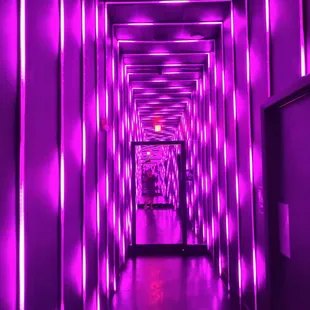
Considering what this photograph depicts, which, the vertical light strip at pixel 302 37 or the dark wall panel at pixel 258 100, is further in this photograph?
the dark wall panel at pixel 258 100

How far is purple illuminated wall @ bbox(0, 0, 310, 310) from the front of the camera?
1.73 m

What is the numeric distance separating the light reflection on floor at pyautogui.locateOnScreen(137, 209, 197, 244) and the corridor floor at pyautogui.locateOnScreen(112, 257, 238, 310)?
1400mm

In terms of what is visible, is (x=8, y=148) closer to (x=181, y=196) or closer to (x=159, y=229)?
(x=181, y=196)

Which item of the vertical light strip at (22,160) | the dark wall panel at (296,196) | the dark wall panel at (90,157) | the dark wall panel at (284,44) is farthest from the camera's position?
the dark wall panel at (90,157)

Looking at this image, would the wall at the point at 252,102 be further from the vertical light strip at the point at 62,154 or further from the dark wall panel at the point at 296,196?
the vertical light strip at the point at 62,154

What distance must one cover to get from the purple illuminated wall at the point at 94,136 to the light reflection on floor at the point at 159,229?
1.73 meters

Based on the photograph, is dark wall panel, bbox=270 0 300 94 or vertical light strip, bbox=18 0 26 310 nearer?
vertical light strip, bbox=18 0 26 310

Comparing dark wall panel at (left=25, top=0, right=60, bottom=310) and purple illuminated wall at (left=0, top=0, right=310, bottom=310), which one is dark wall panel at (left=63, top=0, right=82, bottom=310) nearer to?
purple illuminated wall at (left=0, top=0, right=310, bottom=310)

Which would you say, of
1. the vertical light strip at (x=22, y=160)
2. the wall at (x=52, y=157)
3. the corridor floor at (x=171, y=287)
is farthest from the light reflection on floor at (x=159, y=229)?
the vertical light strip at (x=22, y=160)

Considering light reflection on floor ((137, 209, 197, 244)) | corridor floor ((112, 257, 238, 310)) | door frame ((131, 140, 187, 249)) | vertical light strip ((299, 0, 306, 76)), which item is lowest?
corridor floor ((112, 257, 238, 310))

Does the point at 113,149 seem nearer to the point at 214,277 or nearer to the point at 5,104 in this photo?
the point at 214,277

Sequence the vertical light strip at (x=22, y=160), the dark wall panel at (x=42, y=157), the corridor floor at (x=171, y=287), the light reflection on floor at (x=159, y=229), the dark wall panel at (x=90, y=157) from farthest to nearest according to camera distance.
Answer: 1. the light reflection on floor at (x=159, y=229)
2. the corridor floor at (x=171, y=287)
3. the dark wall panel at (x=90, y=157)
4. the dark wall panel at (x=42, y=157)
5. the vertical light strip at (x=22, y=160)

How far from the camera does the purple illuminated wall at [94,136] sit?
173cm

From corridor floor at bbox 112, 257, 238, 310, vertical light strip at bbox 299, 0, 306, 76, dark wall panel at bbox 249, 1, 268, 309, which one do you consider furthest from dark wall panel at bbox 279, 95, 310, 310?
corridor floor at bbox 112, 257, 238, 310
